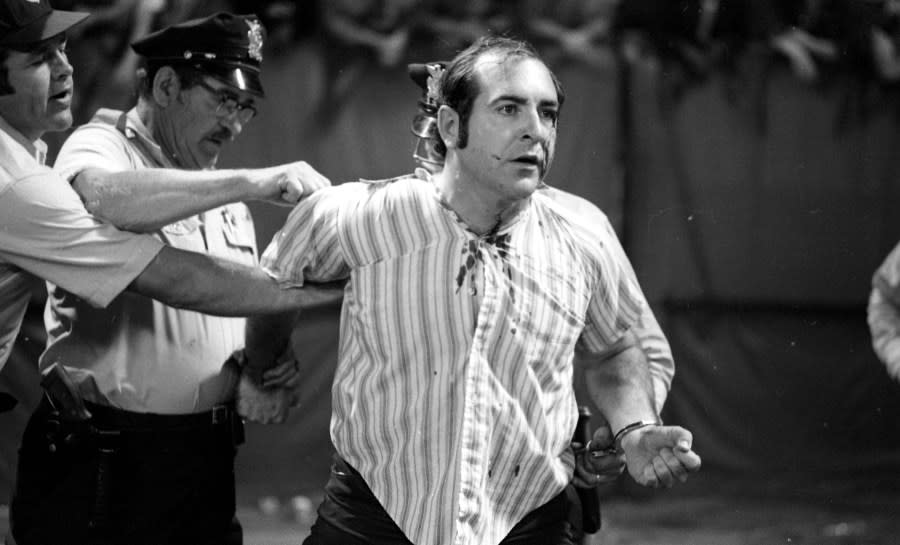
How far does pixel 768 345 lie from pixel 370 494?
353 centimetres

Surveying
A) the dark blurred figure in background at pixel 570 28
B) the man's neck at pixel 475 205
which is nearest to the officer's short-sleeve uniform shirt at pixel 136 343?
the man's neck at pixel 475 205

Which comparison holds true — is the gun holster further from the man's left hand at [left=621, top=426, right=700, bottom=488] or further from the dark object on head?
the man's left hand at [left=621, top=426, right=700, bottom=488]

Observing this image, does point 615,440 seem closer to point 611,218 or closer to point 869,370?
point 611,218

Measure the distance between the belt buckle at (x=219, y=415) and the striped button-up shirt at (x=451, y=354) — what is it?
653mm

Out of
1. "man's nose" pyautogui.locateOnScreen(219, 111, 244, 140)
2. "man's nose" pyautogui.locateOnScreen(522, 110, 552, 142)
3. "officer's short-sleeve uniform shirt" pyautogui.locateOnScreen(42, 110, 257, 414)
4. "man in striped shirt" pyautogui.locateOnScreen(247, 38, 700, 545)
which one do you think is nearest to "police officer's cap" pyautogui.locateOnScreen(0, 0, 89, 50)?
"officer's short-sleeve uniform shirt" pyautogui.locateOnScreen(42, 110, 257, 414)

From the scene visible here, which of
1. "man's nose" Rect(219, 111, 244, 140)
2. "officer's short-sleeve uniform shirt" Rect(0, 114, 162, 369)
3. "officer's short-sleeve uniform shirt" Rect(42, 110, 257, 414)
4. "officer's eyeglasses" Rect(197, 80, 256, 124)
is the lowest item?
"officer's short-sleeve uniform shirt" Rect(42, 110, 257, 414)

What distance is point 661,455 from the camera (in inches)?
88.9

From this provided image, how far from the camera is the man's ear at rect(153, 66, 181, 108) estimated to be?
3.08 m

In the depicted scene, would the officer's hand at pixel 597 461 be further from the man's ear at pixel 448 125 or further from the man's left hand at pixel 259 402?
the man's left hand at pixel 259 402

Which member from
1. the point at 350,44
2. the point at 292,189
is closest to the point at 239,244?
the point at 292,189

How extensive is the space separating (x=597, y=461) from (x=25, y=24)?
152cm

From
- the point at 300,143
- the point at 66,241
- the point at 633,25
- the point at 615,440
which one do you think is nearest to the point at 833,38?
the point at 633,25

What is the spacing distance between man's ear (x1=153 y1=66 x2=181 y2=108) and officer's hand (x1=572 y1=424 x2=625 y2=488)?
1376mm

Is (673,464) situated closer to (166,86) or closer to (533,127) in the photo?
(533,127)
